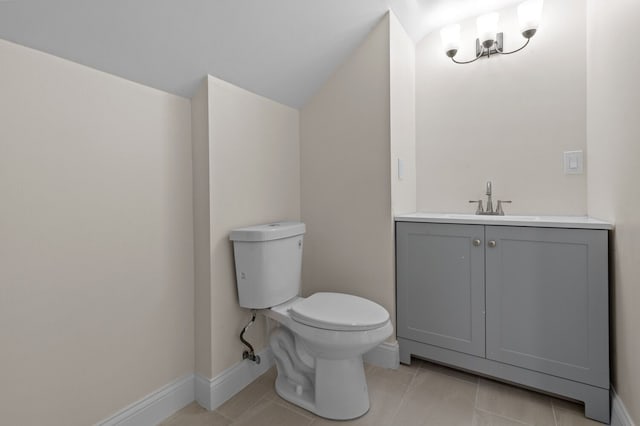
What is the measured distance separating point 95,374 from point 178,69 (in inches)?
49.2

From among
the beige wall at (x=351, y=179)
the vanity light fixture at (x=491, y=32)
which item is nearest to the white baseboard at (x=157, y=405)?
the beige wall at (x=351, y=179)

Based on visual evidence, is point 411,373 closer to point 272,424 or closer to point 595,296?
point 272,424

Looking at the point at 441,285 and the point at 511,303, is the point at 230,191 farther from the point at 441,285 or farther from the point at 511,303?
the point at 511,303

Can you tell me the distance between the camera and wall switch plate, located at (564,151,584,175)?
1.64m

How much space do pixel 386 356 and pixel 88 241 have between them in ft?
4.99

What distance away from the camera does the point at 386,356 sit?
5.73 feet

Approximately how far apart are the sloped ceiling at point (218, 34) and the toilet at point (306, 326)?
2.54ft

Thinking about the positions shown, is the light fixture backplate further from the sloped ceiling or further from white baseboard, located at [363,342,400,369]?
white baseboard, located at [363,342,400,369]

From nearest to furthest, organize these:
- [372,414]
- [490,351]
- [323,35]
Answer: [372,414], [490,351], [323,35]

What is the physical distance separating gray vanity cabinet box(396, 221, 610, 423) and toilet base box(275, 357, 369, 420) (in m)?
0.46

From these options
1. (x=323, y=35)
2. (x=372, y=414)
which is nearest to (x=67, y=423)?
(x=372, y=414)

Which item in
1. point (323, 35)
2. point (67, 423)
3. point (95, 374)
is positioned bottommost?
point (67, 423)

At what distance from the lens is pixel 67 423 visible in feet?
3.62

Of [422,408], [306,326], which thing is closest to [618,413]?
[422,408]
